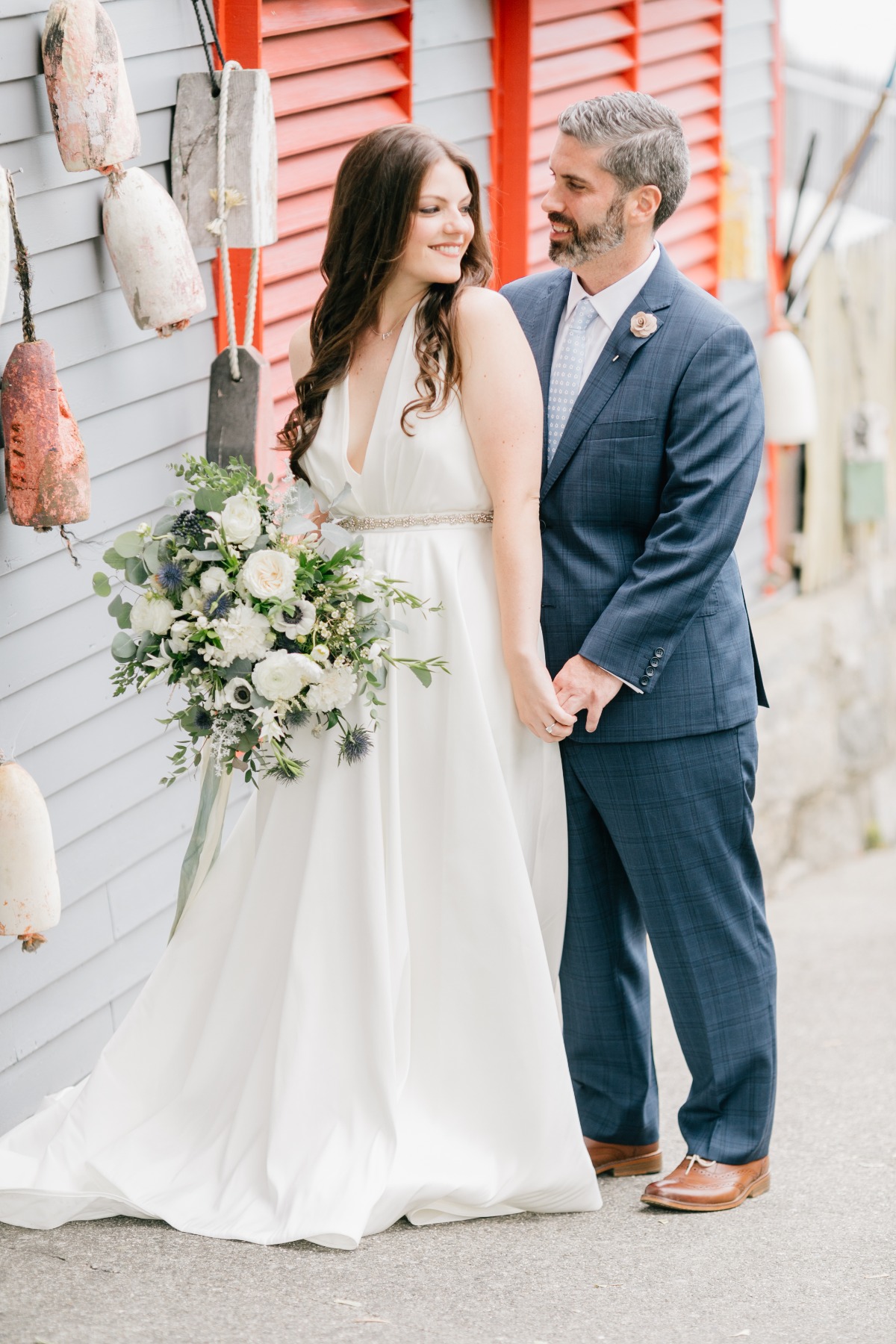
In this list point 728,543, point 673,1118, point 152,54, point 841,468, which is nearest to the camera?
point 728,543

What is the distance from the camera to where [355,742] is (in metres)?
2.86

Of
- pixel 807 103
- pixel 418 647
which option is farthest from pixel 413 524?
pixel 807 103

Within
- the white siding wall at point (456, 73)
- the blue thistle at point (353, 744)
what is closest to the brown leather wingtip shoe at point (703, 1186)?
the blue thistle at point (353, 744)

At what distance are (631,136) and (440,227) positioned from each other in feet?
1.36

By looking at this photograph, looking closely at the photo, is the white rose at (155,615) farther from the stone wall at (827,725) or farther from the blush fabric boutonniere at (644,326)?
the stone wall at (827,725)

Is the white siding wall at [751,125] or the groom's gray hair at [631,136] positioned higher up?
the groom's gray hair at [631,136]

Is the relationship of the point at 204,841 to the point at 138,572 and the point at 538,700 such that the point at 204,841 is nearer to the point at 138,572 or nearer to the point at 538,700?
the point at 138,572

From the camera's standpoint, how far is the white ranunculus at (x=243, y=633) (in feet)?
8.82

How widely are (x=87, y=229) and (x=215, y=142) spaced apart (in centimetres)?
40

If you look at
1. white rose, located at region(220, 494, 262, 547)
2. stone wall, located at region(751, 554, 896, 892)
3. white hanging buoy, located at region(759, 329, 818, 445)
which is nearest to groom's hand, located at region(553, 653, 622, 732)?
white rose, located at region(220, 494, 262, 547)

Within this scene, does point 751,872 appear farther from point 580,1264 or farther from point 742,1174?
point 580,1264

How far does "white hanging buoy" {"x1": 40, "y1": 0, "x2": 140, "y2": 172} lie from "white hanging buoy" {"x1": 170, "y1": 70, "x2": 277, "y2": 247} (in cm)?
44

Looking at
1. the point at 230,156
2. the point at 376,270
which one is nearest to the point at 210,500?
the point at 376,270

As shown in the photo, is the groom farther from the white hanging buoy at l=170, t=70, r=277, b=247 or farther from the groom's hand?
the white hanging buoy at l=170, t=70, r=277, b=247
